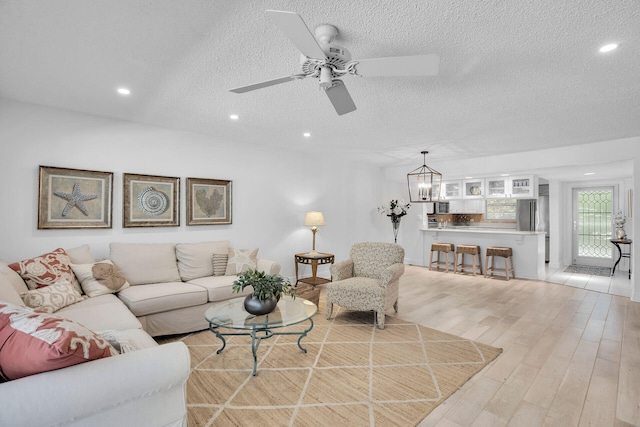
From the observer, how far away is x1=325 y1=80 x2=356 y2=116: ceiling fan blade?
218cm

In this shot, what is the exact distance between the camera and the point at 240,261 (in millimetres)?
4078

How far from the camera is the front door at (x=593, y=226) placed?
23.8 ft

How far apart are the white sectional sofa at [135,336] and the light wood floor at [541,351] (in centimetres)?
159

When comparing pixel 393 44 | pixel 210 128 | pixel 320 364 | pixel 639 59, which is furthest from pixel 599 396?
pixel 210 128

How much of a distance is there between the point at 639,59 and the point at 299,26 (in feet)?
8.44

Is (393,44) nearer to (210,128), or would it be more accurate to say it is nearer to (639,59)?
(639,59)

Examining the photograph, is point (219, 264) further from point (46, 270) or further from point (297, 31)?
point (297, 31)

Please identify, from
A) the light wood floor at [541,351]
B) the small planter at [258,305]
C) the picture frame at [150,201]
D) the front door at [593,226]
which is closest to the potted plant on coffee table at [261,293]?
the small planter at [258,305]

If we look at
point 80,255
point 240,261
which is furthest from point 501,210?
point 80,255

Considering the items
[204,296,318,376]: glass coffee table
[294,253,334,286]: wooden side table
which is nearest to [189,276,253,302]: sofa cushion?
[204,296,318,376]: glass coffee table

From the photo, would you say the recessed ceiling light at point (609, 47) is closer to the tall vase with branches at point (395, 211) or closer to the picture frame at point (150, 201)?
the picture frame at point (150, 201)

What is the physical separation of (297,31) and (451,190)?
674 cm

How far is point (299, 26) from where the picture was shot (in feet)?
5.03

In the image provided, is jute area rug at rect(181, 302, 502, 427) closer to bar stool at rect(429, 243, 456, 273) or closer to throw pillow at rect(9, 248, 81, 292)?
throw pillow at rect(9, 248, 81, 292)
